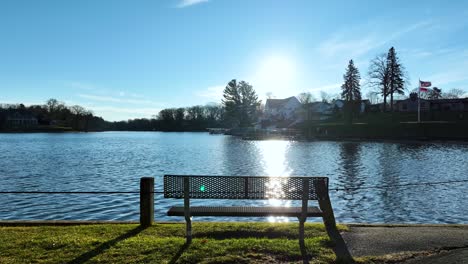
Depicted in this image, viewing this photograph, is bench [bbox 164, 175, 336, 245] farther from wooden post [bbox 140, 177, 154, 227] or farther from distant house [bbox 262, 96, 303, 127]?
distant house [bbox 262, 96, 303, 127]

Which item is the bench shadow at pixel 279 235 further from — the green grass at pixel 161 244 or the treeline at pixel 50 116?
the treeline at pixel 50 116

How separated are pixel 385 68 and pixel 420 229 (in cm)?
9138

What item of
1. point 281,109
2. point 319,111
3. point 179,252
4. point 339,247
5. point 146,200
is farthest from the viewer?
point 281,109

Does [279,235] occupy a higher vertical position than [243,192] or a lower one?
lower

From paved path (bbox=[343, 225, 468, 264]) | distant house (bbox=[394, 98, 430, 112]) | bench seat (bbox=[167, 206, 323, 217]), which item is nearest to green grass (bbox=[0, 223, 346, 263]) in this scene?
bench seat (bbox=[167, 206, 323, 217])

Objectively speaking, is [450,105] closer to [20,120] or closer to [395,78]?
[395,78]

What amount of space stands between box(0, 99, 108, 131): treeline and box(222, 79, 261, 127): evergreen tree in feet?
280

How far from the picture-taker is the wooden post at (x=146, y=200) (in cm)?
871

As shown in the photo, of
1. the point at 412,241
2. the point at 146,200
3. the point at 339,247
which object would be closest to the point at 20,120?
the point at 146,200

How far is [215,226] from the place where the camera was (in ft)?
28.3

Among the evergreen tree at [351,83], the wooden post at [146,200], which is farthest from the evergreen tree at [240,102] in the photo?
the wooden post at [146,200]

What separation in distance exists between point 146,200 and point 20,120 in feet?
634

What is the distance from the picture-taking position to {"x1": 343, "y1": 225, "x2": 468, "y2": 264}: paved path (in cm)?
650

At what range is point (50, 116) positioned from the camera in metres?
183
